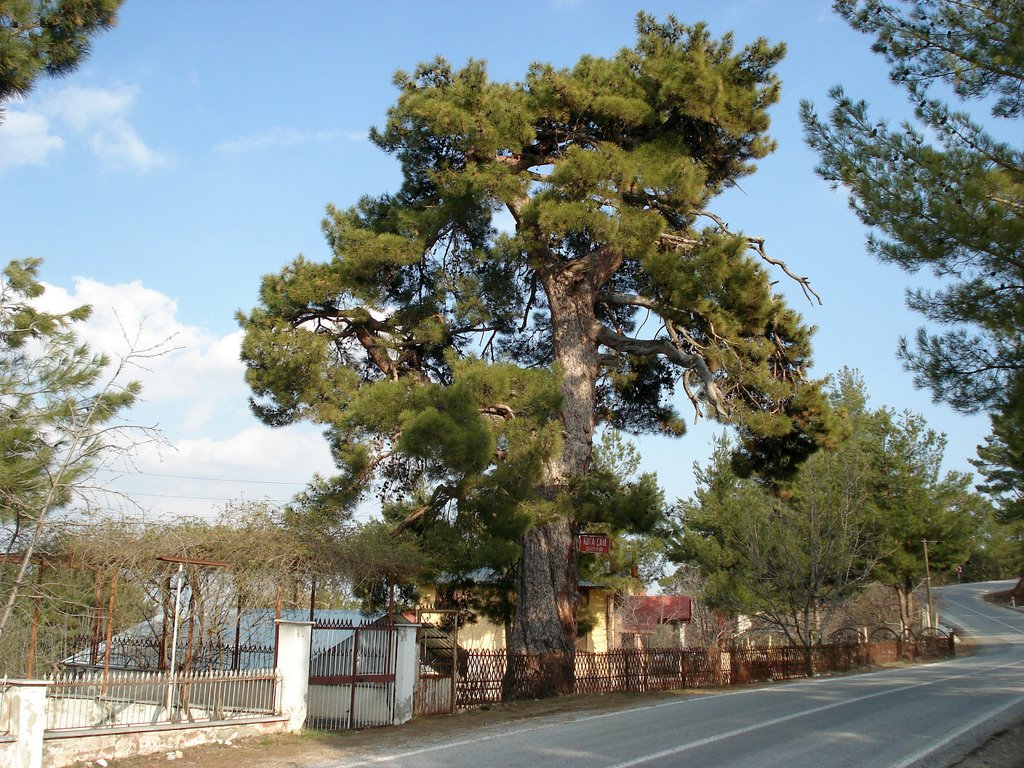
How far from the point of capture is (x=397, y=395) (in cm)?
1509

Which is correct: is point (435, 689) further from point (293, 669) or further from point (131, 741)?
point (131, 741)

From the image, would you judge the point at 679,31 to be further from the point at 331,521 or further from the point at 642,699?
the point at 642,699

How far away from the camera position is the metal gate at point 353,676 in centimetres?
1375

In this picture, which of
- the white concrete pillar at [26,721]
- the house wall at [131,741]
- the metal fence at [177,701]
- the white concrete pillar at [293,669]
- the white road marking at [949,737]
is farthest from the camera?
the white concrete pillar at [293,669]

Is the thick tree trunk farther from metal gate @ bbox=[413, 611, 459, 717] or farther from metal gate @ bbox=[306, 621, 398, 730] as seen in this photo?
metal gate @ bbox=[306, 621, 398, 730]

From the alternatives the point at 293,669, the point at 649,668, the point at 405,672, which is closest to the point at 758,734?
the point at 405,672

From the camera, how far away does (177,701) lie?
1177 cm

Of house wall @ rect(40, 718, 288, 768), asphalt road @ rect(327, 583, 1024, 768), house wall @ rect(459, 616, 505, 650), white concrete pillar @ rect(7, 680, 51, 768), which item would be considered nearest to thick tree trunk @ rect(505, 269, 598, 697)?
asphalt road @ rect(327, 583, 1024, 768)

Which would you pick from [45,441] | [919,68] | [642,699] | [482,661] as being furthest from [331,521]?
[919,68]

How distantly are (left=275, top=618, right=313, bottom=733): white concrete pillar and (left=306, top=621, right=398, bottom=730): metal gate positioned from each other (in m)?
0.81

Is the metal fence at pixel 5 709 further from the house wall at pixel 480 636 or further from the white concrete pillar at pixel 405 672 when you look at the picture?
the house wall at pixel 480 636

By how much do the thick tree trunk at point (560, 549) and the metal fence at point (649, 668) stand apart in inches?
1.8

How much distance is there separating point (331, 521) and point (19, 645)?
493 centimetres

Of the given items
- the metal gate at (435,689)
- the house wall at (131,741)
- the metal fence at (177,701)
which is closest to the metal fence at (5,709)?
the house wall at (131,741)
